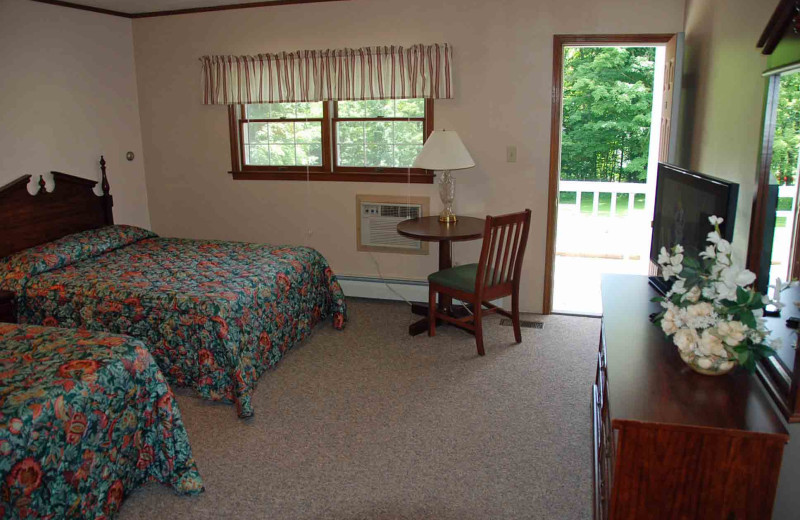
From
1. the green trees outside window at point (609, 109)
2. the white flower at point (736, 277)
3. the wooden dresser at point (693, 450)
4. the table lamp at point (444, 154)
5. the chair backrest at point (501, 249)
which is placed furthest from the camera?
the green trees outside window at point (609, 109)

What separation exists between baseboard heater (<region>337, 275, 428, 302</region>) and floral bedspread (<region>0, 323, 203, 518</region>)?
253 cm

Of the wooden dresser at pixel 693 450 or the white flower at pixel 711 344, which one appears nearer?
the wooden dresser at pixel 693 450

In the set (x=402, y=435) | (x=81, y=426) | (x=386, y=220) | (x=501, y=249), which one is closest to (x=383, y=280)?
(x=386, y=220)

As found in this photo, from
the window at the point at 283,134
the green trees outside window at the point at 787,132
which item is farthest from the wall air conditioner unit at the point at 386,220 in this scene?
the green trees outside window at the point at 787,132

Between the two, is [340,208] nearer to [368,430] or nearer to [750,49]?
[368,430]

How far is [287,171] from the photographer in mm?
4844

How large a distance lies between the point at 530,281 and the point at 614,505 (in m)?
2.88

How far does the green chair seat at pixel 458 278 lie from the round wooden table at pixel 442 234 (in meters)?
0.18

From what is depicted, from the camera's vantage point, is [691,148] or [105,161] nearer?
[691,148]

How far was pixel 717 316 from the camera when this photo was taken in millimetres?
1771

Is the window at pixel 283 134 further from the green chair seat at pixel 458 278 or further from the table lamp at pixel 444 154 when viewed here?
the green chair seat at pixel 458 278

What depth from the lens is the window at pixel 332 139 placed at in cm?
454

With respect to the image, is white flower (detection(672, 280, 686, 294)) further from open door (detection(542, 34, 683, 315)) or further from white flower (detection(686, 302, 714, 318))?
open door (detection(542, 34, 683, 315))

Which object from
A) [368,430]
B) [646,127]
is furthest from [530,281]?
[646,127]
